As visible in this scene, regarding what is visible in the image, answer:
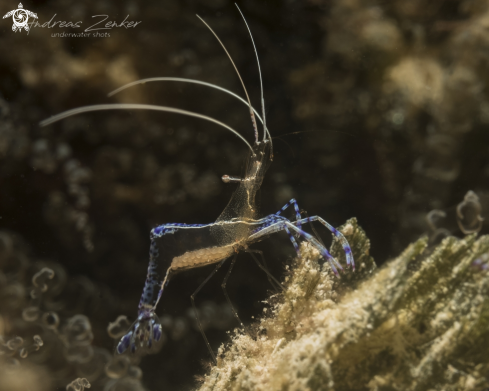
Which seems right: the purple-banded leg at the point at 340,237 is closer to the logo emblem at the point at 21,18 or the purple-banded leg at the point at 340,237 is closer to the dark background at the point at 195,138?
the dark background at the point at 195,138

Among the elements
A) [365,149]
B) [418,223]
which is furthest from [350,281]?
[365,149]

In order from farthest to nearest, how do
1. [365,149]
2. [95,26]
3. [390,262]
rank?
[95,26] < [365,149] < [390,262]

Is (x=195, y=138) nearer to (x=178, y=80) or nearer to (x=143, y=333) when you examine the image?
(x=178, y=80)

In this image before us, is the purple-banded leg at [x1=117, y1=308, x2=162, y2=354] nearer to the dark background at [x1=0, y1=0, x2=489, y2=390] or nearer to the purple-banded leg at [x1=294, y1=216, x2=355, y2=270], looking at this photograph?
the dark background at [x1=0, y1=0, x2=489, y2=390]

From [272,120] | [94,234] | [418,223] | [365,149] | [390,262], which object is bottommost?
[390,262]

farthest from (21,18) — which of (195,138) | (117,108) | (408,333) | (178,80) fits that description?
(408,333)

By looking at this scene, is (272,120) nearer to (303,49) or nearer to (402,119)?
(303,49)
